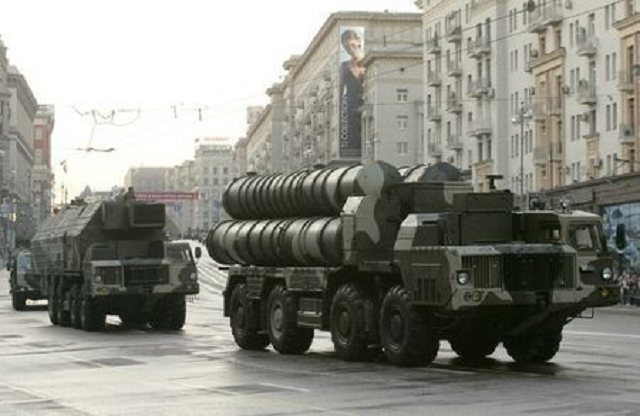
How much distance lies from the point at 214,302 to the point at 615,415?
41636 millimetres

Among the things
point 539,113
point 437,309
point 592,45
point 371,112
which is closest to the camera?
point 437,309

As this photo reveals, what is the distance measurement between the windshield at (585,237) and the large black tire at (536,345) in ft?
4.97

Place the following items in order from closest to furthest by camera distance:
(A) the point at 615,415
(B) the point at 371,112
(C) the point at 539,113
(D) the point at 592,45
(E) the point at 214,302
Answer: (A) the point at 615,415 → (E) the point at 214,302 → (D) the point at 592,45 → (C) the point at 539,113 → (B) the point at 371,112

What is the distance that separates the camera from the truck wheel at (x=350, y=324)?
2084cm

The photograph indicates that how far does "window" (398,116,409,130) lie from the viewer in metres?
113

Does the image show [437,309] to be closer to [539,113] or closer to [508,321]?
[508,321]

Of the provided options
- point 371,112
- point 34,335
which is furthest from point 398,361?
point 371,112

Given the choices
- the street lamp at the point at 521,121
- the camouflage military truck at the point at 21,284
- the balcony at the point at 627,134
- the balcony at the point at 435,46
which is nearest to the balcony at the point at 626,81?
the balcony at the point at 627,134

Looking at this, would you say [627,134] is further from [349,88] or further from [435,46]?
[349,88]

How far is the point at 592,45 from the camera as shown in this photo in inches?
2611

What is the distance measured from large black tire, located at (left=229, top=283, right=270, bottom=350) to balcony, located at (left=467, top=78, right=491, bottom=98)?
5862cm

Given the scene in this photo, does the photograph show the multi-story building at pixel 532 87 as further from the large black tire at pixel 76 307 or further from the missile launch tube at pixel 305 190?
the missile launch tube at pixel 305 190

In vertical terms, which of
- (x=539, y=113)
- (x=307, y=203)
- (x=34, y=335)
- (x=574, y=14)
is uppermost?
(x=574, y=14)

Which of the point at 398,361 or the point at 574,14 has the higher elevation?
the point at 574,14
